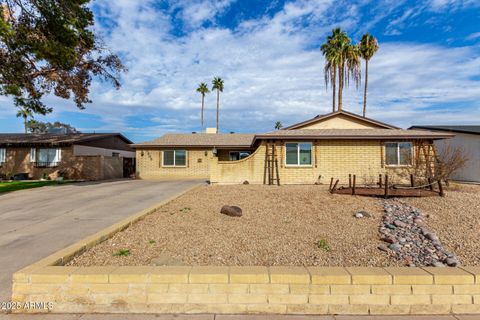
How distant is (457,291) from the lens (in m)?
2.87

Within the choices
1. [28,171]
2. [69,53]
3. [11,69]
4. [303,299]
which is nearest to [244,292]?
[303,299]

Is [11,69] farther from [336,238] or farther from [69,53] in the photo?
[336,238]

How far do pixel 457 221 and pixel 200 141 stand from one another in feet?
59.7

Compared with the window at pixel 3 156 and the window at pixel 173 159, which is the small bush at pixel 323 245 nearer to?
the window at pixel 173 159

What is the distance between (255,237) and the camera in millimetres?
4777

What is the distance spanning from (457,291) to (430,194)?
7002 mm

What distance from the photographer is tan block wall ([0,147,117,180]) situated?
19.7 meters

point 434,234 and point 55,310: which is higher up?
point 434,234

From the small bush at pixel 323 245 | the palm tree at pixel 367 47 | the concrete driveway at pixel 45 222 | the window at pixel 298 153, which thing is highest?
the palm tree at pixel 367 47

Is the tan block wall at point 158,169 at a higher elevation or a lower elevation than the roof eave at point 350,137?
lower

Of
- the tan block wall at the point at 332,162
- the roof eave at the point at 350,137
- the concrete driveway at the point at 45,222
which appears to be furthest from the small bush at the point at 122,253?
the roof eave at the point at 350,137

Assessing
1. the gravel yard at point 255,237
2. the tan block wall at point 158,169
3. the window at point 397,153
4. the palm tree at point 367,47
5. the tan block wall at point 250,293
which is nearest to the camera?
the tan block wall at point 250,293

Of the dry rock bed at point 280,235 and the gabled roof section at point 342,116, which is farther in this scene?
the gabled roof section at point 342,116

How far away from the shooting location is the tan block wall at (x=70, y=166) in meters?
19.7
